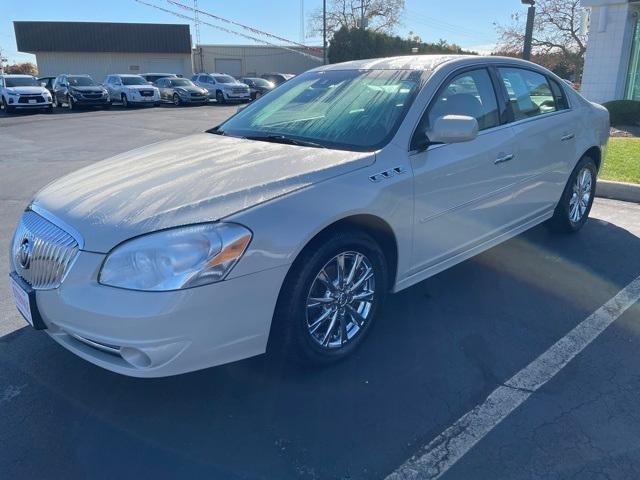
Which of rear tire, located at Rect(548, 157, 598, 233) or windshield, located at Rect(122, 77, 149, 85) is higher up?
windshield, located at Rect(122, 77, 149, 85)

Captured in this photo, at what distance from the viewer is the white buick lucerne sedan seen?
243 centimetres

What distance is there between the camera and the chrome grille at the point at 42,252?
8.39ft

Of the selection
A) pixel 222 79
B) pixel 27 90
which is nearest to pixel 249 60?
pixel 222 79

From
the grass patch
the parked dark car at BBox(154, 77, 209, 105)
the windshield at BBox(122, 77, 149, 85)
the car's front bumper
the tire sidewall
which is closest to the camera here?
the car's front bumper

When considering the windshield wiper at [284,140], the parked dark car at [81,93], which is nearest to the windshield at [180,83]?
the parked dark car at [81,93]

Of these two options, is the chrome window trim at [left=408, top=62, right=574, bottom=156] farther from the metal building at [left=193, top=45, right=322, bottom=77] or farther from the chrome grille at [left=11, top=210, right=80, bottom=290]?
the metal building at [left=193, top=45, right=322, bottom=77]

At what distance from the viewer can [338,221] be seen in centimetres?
291

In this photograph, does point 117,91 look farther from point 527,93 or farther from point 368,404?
point 368,404

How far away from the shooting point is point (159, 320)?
2354mm

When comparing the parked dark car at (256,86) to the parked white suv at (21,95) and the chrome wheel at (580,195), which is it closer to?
the parked white suv at (21,95)

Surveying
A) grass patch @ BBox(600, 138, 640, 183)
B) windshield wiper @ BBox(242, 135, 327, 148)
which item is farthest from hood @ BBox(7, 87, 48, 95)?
windshield wiper @ BBox(242, 135, 327, 148)

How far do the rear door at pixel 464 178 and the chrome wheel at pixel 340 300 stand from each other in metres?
0.43

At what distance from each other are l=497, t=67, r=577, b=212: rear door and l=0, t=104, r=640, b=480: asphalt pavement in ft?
2.97

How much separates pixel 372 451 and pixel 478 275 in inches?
91.1
